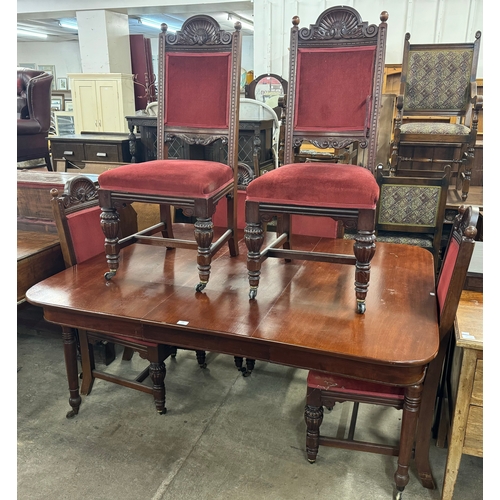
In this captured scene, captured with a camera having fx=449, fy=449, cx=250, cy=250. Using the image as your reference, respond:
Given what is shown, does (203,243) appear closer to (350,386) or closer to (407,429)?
(350,386)

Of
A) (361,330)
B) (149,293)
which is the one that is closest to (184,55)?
(149,293)

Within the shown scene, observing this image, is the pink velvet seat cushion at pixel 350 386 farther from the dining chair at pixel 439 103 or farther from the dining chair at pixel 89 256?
the dining chair at pixel 439 103

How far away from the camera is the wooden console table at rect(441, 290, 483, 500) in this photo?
1.41 meters

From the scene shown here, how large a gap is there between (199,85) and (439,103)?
2829 millimetres

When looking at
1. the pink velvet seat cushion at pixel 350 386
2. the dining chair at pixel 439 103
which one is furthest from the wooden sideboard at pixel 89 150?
the pink velvet seat cushion at pixel 350 386

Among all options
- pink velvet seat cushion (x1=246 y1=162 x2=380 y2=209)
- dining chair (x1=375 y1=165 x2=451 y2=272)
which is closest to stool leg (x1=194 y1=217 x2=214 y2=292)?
pink velvet seat cushion (x1=246 y1=162 x2=380 y2=209)

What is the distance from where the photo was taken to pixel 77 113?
7473 mm

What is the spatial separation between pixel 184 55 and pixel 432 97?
2835mm

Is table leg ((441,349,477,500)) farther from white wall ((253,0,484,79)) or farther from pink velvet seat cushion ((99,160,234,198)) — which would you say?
white wall ((253,0,484,79))

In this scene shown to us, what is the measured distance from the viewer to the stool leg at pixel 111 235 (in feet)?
6.55

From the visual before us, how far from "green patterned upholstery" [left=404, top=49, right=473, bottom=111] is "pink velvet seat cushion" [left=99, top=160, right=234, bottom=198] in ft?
9.55
